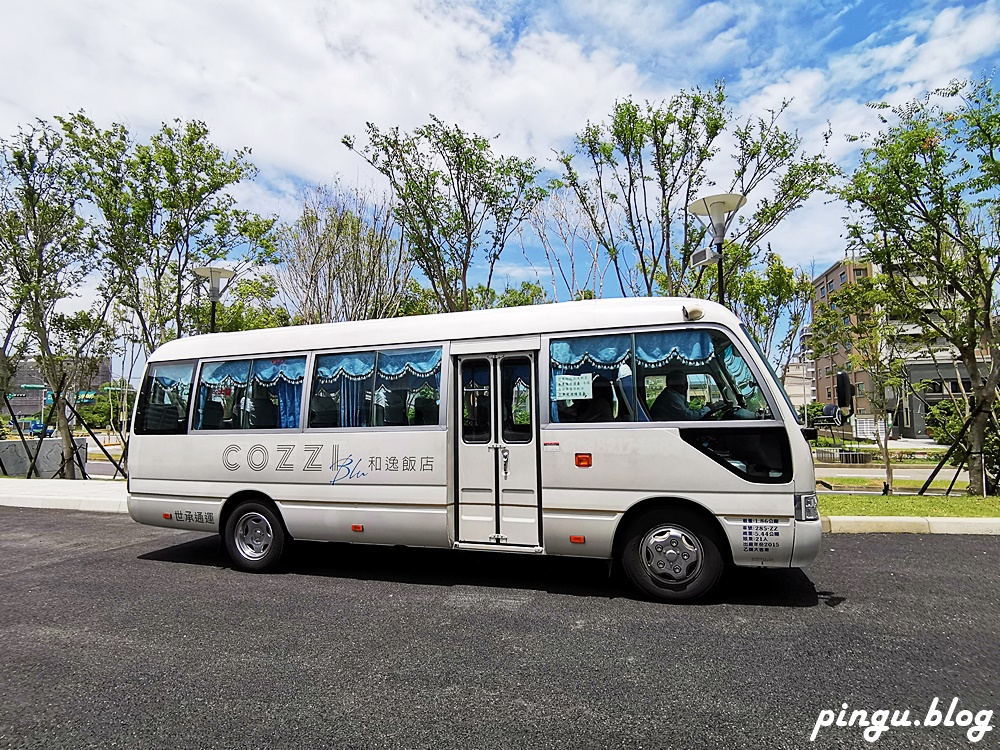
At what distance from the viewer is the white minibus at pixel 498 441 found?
536cm

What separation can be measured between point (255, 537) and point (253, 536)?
0.03 m

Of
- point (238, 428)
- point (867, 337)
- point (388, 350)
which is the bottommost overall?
point (238, 428)

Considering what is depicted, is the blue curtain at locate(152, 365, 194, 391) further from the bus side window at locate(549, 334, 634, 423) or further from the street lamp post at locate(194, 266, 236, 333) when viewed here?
the street lamp post at locate(194, 266, 236, 333)

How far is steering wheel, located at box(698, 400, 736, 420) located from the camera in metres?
5.39

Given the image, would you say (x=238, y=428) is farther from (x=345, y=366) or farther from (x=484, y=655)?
(x=484, y=655)

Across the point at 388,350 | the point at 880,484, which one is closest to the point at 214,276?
the point at 388,350

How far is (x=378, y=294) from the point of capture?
18.7 m

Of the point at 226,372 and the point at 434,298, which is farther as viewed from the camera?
the point at 434,298

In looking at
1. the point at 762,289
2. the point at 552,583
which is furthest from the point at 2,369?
the point at 762,289

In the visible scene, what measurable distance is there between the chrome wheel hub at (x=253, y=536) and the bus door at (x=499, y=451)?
2.28m

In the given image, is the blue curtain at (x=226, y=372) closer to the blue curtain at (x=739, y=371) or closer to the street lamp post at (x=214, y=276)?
the blue curtain at (x=739, y=371)

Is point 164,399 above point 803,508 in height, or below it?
above

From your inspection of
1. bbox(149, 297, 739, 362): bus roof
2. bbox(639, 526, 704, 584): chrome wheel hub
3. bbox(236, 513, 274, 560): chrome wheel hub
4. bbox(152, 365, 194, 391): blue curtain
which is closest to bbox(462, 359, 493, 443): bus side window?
bbox(149, 297, 739, 362): bus roof

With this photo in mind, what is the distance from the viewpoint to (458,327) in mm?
6379
